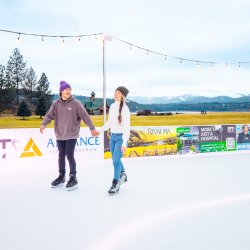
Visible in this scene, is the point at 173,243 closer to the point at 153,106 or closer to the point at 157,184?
the point at 157,184

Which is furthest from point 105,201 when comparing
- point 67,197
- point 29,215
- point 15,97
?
point 15,97

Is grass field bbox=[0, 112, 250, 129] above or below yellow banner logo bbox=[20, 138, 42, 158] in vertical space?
below

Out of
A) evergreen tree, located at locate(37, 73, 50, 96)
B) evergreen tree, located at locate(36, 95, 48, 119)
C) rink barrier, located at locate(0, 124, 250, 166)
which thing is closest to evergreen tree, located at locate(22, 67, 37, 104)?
evergreen tree, located at locate(37, 73, 50, 96)

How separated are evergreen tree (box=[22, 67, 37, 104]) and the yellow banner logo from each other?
44.0 meters

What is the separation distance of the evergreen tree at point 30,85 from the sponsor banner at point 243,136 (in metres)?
42.3

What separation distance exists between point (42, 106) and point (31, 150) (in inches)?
1690

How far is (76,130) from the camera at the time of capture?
517cm

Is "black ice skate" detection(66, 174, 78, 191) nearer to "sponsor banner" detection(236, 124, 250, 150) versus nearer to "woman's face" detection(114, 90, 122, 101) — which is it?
"woman's face" detection(114, 90, 122, 101)

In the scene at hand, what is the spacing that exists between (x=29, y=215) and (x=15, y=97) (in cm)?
4591

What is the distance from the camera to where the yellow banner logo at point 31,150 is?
7.68 m

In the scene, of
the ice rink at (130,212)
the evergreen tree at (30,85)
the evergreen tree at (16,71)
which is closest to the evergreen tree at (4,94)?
the evergreen tree at (16,71)

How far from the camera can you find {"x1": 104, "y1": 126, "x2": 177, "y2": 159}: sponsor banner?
9375mm

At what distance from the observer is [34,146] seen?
25.8 feet

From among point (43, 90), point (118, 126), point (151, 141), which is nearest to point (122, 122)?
point (118, 126)
